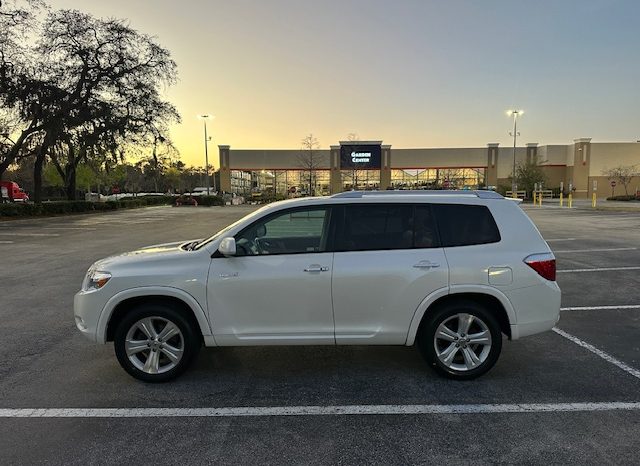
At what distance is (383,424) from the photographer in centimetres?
360

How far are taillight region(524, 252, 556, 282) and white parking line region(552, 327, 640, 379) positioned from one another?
1.27m

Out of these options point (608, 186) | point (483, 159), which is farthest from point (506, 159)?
point (608, 186)

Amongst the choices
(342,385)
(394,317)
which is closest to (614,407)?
(394,317)

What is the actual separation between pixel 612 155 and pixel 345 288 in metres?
70.0

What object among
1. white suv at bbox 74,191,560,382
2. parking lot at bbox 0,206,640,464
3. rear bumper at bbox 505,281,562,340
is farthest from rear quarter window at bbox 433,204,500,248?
parking lot at bbox 0,206,640,464

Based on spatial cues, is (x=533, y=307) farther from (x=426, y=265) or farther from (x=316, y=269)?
(x=316, y=269)

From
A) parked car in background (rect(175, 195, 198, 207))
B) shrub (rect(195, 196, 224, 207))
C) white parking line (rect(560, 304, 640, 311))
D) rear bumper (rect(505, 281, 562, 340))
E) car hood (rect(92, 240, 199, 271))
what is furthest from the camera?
parked car in background (rect(175, 195, 198, 207))

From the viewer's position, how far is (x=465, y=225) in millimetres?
4438

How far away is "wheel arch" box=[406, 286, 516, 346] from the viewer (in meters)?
4.25

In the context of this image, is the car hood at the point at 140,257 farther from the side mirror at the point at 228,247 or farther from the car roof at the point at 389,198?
the car roof at the point at 389,198

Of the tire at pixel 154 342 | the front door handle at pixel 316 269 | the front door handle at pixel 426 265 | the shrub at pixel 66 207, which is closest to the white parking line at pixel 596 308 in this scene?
the front door handle at pixel 426 265

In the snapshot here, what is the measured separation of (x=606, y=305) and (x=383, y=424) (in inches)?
205

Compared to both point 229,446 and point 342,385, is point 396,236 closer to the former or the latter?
point 342,385

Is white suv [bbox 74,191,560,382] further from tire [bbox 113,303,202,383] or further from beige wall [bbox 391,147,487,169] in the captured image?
beige wall [bbox 391,147,487,169]
